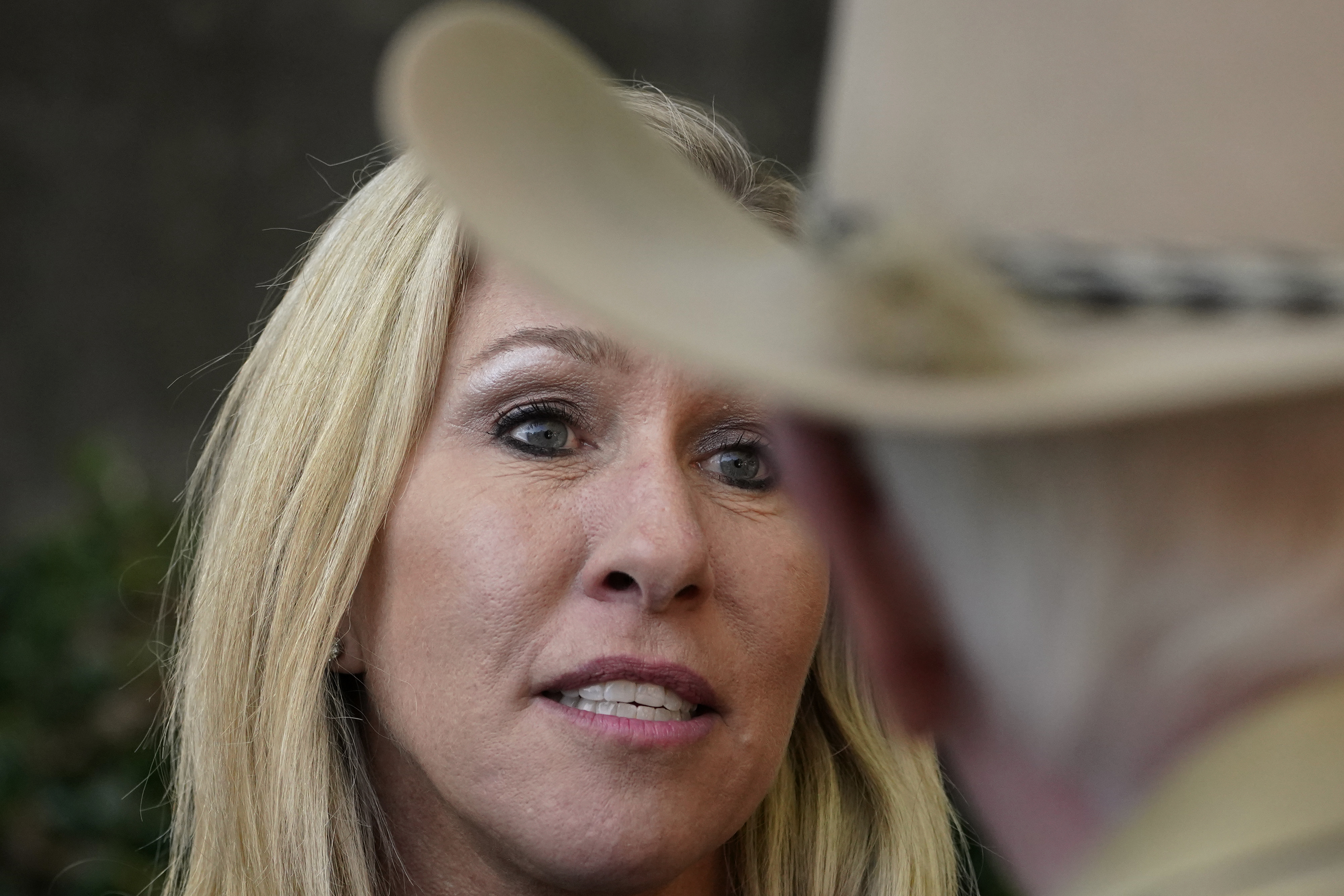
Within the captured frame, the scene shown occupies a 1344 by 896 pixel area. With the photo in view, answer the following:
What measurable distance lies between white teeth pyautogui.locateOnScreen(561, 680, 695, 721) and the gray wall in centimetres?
434

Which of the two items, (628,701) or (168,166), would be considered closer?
(628,701)

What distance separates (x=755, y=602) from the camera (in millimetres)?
1448

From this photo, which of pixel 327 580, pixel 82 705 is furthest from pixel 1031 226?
pixel 82 705

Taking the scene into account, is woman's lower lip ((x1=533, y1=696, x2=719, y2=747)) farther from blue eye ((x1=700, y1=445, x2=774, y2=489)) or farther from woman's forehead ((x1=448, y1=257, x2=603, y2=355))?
woman's forehead ((x1=448, y1=257, x2=603, y2=355))

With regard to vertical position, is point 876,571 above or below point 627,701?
above

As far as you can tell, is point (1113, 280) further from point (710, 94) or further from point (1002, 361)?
point (710, 94)

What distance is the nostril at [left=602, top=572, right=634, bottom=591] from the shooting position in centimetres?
136

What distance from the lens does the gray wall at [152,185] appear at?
17.7 ft

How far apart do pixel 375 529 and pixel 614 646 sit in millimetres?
320

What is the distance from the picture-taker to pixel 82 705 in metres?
2.98

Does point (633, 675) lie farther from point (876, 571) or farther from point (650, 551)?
point (876, 571)

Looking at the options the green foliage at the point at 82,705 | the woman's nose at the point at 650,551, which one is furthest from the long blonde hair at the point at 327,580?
the green foliage at the point at 82,705

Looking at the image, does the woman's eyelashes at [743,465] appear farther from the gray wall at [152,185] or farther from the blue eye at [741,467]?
the gray wall at [152,185]

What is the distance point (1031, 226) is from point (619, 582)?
774 mm
